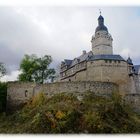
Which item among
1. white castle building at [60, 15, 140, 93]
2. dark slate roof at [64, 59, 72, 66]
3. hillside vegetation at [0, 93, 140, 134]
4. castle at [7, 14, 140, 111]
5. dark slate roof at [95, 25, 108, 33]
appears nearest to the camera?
hillside vegetation at [0, 93, 140, 134]

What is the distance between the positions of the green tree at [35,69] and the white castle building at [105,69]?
2.56m

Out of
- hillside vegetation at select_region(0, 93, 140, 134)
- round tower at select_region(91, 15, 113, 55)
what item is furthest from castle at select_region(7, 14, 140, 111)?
hillside vegetation at select_region(0, 93, 140, 134)

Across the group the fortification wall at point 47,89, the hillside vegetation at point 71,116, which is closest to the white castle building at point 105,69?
the fortification wall at point 47,89

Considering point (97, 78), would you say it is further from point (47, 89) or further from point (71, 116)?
point (71, 116)

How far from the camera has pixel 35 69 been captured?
2712cm

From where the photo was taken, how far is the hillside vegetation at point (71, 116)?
1521 cm

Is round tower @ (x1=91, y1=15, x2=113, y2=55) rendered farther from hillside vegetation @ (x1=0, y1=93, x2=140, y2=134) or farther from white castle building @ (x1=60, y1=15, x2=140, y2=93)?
hillside vegetation @ (x1=0, y1=93, x2=140, y2=134)

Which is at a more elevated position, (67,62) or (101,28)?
(101,28)

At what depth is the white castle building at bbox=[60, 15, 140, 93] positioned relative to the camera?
2392 cm

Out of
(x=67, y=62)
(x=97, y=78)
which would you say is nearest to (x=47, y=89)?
(x=97, y=78)

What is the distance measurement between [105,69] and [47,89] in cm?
745

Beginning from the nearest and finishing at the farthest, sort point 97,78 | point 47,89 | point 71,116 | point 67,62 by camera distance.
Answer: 1. point 71,116
2. point 47,89
3. point 97,78
4. point 67,62

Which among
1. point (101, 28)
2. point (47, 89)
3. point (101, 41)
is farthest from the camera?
point (101, 28)

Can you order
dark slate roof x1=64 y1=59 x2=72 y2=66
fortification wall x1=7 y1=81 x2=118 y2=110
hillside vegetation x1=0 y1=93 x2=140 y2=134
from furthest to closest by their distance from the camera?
dark slate roof x1=64 y1=59 x2=72 y2=66 < fortification wall x1=7 y1=81 x2=118 y2=110 < hillside vegetation x1=0 y1=93 x2=140 y2=134
